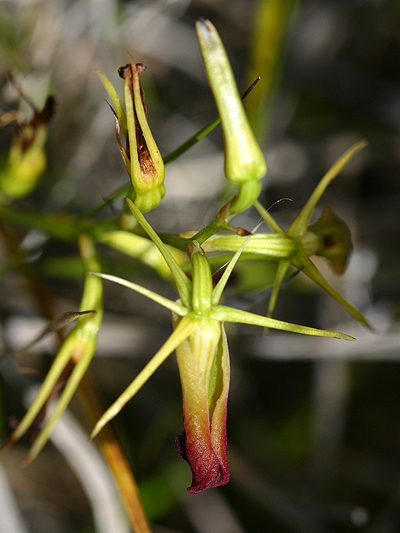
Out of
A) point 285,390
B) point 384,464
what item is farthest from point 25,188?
point 384,464

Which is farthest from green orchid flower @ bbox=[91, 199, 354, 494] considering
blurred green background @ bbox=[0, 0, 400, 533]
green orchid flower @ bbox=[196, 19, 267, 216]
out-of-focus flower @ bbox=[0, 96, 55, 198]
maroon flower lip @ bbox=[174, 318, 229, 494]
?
blurred green background @ bbox=[0, 0, 400, 533]

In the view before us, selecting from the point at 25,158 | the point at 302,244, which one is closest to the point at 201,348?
the point at 302,244

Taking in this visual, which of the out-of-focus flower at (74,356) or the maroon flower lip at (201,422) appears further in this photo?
the out-of-focus flower at (74,356)

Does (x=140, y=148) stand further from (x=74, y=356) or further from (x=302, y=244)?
(x=74, y=356)

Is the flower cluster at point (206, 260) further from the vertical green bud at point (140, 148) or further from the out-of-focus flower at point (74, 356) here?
the out-of-focus flower at point (74, 356)

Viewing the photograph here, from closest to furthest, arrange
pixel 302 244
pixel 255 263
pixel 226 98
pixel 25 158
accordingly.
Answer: pixel 226 98 < pixel 302 244 < pixel 25 158 < pixel 255 263

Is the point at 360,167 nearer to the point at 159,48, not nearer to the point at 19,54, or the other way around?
the point at 159,48

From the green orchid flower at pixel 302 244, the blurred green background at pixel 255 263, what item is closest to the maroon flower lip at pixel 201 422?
the green orchid flower at pixel 302 244
